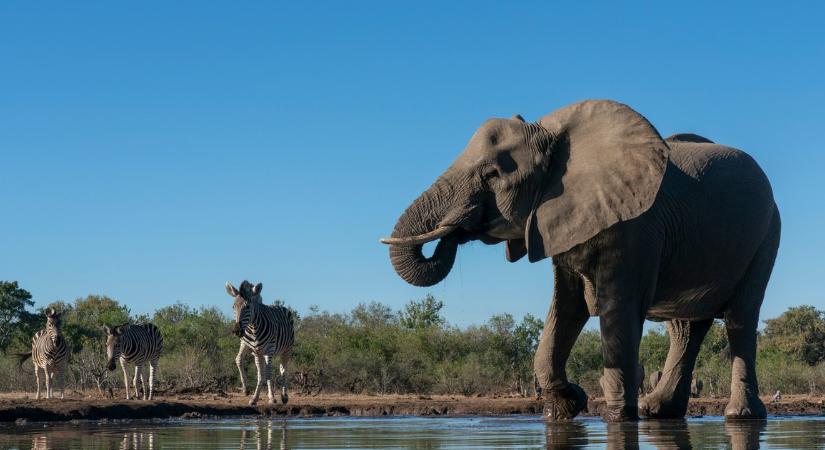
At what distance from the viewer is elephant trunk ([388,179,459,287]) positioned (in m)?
9.73

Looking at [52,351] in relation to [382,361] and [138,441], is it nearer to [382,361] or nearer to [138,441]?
[382,361]

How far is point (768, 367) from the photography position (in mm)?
26703

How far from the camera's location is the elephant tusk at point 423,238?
9695 mm

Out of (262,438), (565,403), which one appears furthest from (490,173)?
(262,438)

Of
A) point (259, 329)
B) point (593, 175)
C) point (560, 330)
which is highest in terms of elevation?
point (593, 175)

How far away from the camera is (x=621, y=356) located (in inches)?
387

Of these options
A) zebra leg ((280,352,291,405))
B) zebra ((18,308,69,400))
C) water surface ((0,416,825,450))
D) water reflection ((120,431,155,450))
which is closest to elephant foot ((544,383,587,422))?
water surface ((0,416,825,450))

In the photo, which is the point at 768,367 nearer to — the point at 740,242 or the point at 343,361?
the point at 343,361

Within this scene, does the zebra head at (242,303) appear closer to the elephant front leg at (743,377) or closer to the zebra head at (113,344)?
the zebra head at (113,344)

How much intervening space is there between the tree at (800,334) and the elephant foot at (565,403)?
88.1 feet

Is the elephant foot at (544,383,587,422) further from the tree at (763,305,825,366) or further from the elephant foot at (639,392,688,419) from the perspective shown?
the tree at (763,305,825,366)

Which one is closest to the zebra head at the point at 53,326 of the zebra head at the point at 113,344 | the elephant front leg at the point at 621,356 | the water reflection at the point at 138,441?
the zebra head at the point at 113,344

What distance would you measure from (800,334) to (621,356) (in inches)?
1226

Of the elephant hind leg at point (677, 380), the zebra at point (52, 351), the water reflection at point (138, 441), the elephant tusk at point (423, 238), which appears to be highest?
the elephant tusk at point (423, 238)
